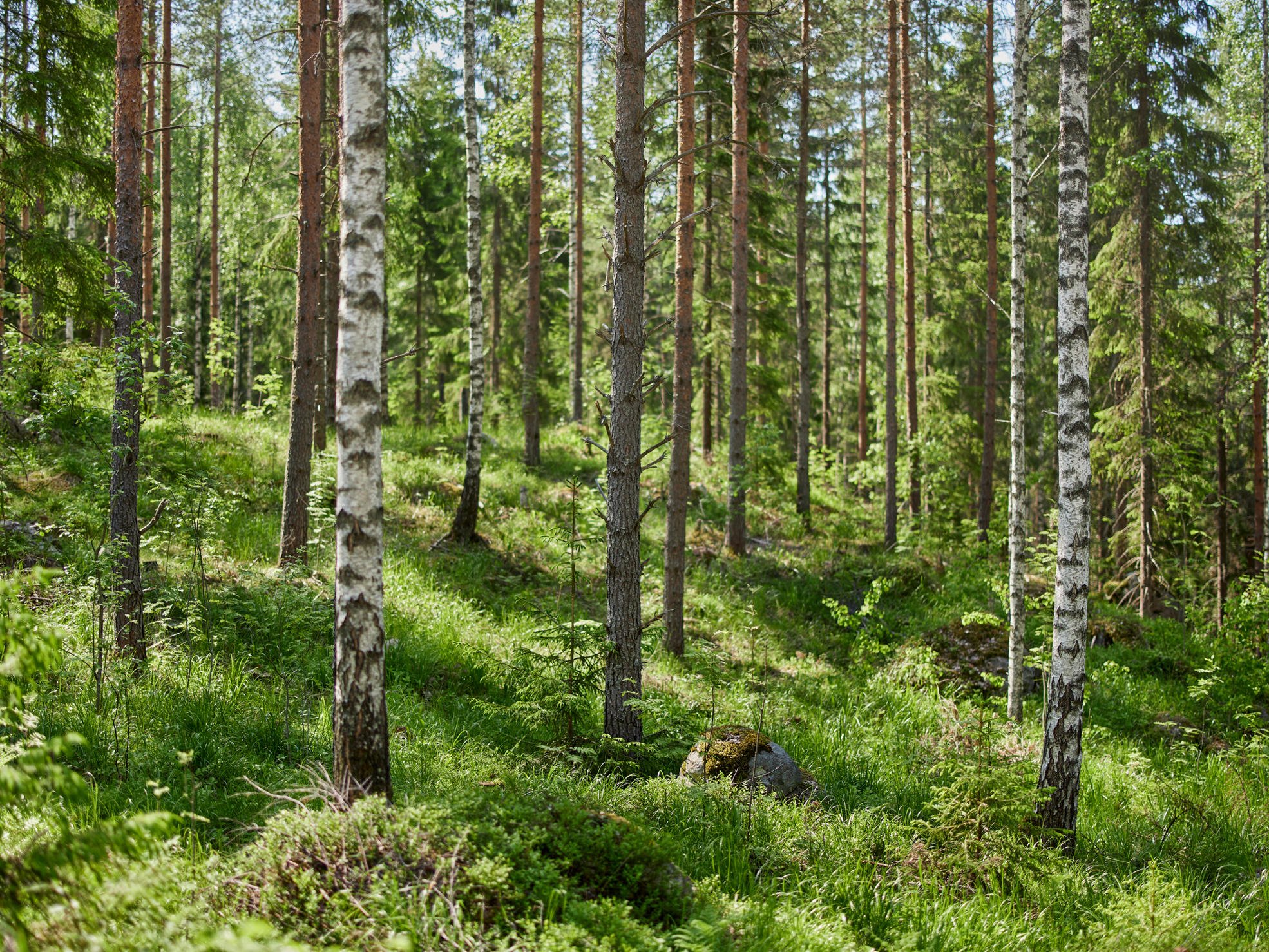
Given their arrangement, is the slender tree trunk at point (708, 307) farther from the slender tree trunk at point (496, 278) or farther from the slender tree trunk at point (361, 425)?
the slender tree trunk at point (361, 425)

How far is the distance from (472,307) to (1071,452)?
9.29 meters

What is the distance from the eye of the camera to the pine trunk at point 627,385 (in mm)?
7051

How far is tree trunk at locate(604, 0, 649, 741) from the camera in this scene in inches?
278

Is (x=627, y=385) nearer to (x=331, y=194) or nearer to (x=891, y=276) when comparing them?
(x=331, y=194)

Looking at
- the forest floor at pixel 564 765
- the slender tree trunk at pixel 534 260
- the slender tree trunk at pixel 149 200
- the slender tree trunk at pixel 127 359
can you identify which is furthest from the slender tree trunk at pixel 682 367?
the slender tree trunk at pixel 149 200

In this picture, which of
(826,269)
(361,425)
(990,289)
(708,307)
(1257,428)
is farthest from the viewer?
(826,269)

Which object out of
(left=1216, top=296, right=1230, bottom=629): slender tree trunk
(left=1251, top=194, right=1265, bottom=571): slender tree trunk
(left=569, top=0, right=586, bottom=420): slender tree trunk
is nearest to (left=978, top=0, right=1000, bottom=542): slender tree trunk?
(left=1216, top=296, right=1230, bottom=629): slender tree trunk

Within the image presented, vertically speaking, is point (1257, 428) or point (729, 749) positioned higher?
point (1257, 428)

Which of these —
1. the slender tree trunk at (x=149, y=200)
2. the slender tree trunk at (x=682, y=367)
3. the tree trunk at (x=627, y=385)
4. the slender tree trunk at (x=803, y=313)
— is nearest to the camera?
the tree trunk at (x=627, y=385)

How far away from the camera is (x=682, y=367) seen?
12039mm

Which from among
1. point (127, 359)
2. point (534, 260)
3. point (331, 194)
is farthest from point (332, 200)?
point (127, 359)

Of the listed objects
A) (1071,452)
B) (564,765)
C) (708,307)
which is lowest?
(564,765)

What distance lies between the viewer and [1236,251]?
1561 cm

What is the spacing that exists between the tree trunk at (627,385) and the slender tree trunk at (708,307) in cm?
642
